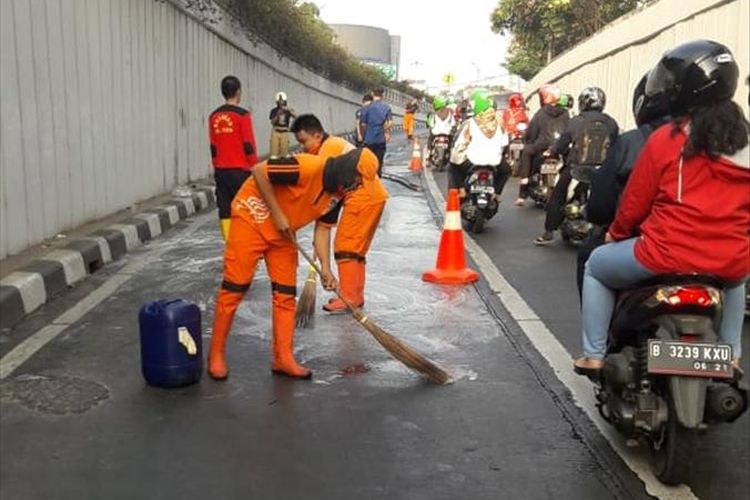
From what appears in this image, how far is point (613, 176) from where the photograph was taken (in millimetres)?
3697

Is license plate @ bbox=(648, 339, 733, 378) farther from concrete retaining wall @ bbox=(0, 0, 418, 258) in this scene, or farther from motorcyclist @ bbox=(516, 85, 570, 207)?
motorcyclist @ bbox=(516, 85, 570, 207)

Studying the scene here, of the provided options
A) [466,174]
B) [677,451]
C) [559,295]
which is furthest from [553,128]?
[677,451]

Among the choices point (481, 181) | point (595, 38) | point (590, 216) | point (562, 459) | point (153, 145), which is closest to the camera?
point (562, 459)

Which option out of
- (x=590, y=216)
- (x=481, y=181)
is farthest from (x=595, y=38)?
(x=590, y=216)

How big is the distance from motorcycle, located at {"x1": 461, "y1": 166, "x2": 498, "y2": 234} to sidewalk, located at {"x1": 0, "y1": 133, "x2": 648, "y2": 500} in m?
3.71

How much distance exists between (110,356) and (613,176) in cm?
300

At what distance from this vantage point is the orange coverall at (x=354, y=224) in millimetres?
5539

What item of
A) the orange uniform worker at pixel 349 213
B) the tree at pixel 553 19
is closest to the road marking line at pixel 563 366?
the orange uniform worker at pixel 349 213

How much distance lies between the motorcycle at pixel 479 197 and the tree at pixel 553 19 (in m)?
18.6

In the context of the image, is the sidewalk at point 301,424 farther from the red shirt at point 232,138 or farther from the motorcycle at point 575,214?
the motorcycle at point 575,214

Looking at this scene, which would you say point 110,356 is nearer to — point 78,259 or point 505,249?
point 78,259

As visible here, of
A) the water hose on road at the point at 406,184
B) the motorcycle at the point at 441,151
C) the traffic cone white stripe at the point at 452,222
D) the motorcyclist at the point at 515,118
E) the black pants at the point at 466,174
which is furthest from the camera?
the motorcycle at the point at 441,151

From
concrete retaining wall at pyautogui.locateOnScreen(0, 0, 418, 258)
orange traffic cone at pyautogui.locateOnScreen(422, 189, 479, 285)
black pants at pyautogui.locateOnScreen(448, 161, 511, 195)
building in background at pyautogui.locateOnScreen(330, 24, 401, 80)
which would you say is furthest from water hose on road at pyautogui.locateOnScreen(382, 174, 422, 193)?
building in background at pyautogui.locateOnScreen(330, 24, 401, 80)

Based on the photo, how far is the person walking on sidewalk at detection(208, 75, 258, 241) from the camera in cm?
759
